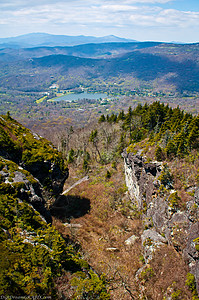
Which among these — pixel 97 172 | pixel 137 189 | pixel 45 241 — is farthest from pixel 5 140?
pixel 97 172

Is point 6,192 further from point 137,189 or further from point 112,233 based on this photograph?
point 137,189

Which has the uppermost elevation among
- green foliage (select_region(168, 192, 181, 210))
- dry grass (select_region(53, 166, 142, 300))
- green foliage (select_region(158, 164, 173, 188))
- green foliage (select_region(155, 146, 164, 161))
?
green foliage (select_region(155, 146, 164, 161))

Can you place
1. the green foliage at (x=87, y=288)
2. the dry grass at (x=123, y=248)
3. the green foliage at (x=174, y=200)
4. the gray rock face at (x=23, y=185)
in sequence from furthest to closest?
1. the green foliage at (x=174, y=200)
2. the gray rock face at (x=23, y=185)
3. the dry grass at (x=123, y=248)
4. the green foliage at (x=87, y=288)

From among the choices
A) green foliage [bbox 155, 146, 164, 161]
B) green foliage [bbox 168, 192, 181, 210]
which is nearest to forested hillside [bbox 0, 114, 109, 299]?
green foliage [bbox 168, 192, 181, 210]

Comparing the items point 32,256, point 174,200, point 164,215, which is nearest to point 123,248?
point 164,215

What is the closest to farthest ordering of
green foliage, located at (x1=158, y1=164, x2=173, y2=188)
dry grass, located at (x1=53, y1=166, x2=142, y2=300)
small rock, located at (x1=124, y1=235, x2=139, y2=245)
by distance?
dry grass, located at (x1=53, y1=166, x2=142, y2=300) → green foliage, located at (x1=158, y1=164, x2=173, y2=188) → small rock, located at (x1=124, y1=235, x2=139, y2=245)

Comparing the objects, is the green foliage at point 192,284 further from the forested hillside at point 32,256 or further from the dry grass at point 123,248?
the forested hillside at point 32,256

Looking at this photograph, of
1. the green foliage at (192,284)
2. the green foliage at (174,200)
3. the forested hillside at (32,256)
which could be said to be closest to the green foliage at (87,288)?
the forested hillside at (32,256)

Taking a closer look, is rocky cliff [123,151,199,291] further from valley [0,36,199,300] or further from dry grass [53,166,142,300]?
dry grass [53,166,142,300]
